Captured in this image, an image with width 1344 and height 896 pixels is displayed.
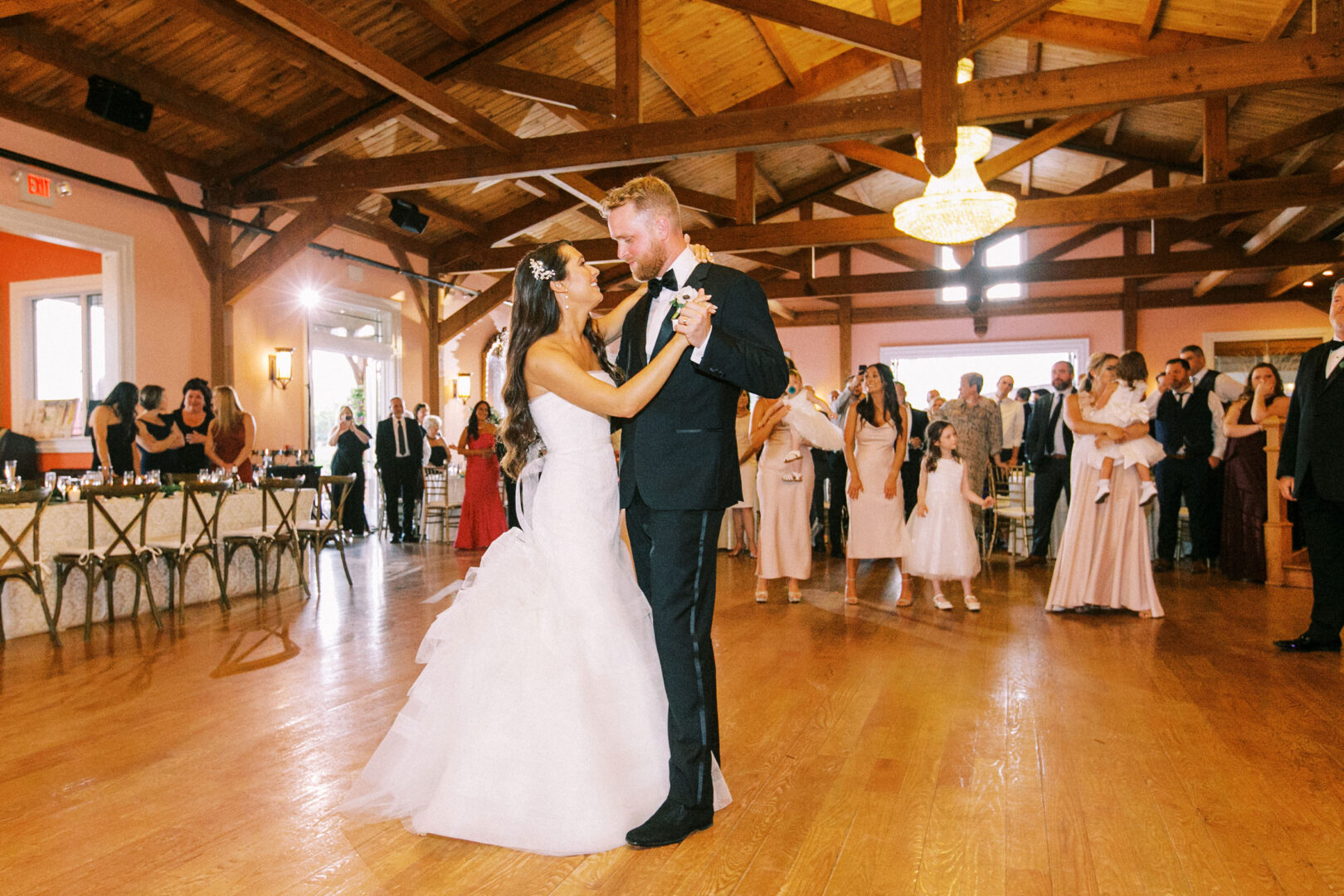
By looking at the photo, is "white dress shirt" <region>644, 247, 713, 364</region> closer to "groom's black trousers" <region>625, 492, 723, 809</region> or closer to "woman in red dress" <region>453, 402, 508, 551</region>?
"groom's black trousers" <region>625, 492, 723, 809</region>

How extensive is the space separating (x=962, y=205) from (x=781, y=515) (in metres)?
3.42

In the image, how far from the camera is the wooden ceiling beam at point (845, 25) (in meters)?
6.64

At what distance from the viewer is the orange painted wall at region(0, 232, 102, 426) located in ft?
32.4

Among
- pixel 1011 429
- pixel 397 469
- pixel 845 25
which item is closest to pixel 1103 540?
pixel 1011 429

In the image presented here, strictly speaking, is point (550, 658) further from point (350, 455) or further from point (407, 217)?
point (407, 217)

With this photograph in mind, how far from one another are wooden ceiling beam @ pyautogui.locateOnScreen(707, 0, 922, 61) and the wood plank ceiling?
2 centimetres

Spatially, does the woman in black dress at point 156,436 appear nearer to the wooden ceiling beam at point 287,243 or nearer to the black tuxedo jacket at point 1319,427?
the wooden ceiling beam at point 287,243

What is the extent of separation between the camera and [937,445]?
18.1 feet

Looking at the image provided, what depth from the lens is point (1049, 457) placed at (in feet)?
24.2

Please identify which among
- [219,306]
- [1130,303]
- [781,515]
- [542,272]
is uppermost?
[1130,303]

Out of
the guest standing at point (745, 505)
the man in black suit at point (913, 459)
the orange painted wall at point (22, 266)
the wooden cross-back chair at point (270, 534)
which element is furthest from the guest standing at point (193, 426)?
the man in black suit at point (913, 459)

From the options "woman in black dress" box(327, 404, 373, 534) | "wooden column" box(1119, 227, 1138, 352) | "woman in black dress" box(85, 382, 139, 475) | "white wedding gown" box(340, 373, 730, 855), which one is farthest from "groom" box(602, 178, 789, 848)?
"wooden column" box(1119, 227, 1138, 352)

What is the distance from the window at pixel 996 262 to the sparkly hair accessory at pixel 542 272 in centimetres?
1388

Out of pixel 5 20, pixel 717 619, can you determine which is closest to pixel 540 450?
pixel 717 619
